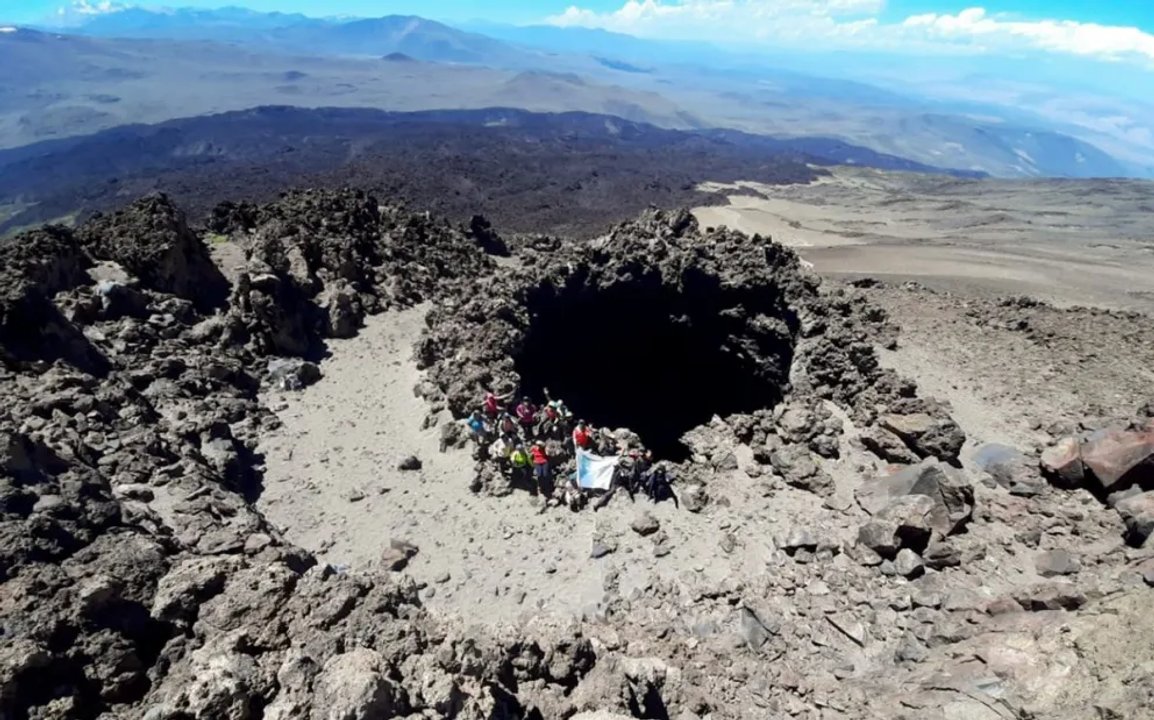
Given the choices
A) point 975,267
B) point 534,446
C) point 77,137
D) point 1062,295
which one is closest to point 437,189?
point 975,267

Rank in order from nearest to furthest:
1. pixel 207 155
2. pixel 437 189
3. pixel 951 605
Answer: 1. pixel 951 605
2. pixel 437 189
3. pixel 207 155

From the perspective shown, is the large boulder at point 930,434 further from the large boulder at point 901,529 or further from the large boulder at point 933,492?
the large boulder at point 901,529

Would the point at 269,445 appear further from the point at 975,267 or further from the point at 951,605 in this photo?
the point at 975,267

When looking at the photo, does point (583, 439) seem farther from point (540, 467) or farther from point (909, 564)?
point (909, 564)

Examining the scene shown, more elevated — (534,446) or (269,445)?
(534,446)

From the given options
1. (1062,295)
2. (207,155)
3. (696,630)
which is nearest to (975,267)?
(1062,295)

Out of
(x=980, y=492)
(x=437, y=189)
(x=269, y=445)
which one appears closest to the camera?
(x=980, y=492)

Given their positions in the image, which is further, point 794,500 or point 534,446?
point 534,446

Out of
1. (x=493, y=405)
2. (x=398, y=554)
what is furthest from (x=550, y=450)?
(x=398, y=554)
